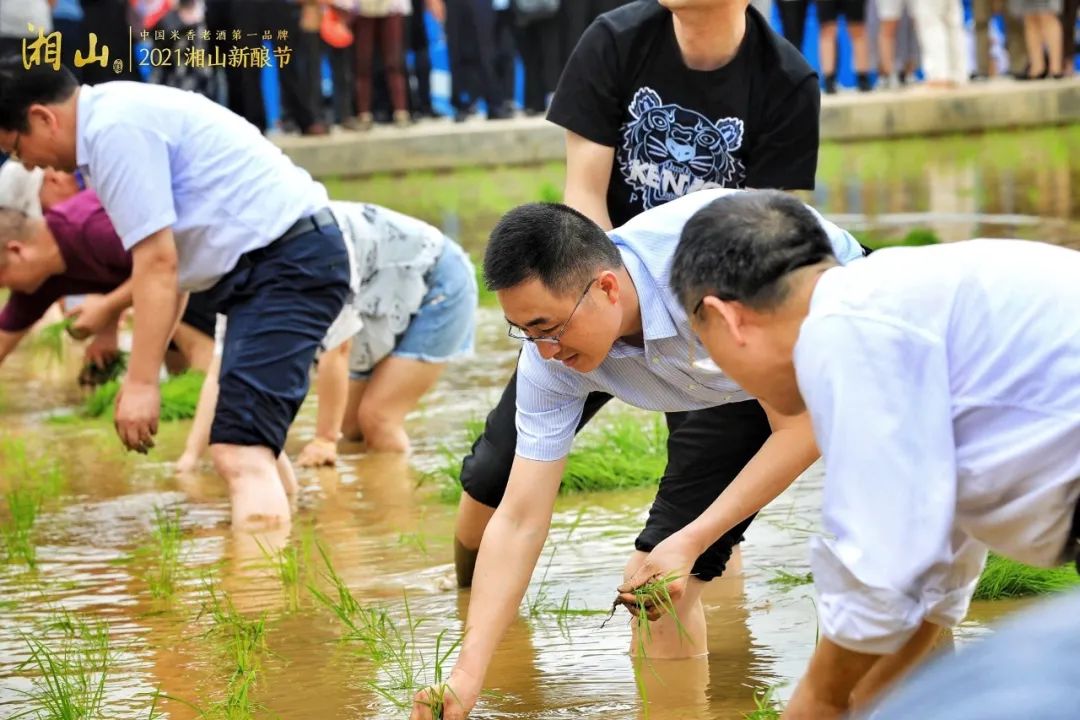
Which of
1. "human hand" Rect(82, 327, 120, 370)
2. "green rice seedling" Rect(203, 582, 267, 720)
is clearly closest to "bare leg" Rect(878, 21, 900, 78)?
"human hand" Rect(82, 327, 120, 370)

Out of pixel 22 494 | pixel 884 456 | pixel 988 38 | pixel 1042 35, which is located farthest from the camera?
pixel 988 38

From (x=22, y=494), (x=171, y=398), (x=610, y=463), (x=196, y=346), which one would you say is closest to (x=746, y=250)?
(x=610, y=463)

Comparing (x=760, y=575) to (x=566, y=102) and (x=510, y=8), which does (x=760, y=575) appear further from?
(x=510, y=8)

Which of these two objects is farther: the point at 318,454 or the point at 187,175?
the point at 318,454

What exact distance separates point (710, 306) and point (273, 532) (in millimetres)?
3224

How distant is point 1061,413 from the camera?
2557 mm

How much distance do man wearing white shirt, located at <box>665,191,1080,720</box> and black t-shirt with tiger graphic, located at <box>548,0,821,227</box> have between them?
175cm

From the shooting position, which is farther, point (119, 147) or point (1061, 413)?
point (119, 147)

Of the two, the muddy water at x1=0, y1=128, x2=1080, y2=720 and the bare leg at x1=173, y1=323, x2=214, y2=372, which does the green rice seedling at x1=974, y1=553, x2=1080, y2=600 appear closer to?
the muddy water at x1=0, y1=128, x2=1080, y2=720

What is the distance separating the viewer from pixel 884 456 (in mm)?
2465

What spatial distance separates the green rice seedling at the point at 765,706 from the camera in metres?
3.52

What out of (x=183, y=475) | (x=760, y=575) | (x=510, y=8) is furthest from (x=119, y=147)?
(x=510, y=8)

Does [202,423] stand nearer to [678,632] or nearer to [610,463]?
[610,463]

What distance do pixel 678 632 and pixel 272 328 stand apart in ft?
7.01
